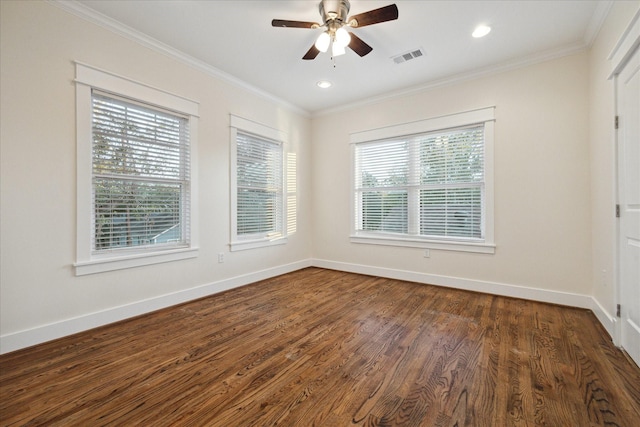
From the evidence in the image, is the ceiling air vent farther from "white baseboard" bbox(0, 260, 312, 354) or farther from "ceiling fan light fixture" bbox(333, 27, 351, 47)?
"white baseboard" bbox(0, 260, 312, 354)

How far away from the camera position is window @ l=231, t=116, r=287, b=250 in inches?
156

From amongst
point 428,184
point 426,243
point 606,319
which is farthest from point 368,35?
point 606,319

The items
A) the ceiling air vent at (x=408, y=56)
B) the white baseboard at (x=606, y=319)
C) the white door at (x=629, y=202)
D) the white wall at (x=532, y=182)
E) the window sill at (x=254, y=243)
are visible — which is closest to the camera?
the white door at (x=629, y=202)

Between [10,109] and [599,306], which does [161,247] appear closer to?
[10,109]

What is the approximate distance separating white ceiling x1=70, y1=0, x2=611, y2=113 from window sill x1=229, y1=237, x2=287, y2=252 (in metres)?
2.31

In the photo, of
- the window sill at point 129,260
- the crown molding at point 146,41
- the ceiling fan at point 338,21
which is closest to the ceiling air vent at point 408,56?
the ceiling fan at point 338,21

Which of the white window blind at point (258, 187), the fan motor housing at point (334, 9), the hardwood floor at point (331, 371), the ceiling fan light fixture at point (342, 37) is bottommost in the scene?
the hardwood floor at point (331, 371)

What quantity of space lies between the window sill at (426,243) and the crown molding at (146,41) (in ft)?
9.24

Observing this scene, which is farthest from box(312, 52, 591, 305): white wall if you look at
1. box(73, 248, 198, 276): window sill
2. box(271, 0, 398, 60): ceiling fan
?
box(73, 248, 198, 276): window sill

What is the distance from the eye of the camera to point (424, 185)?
13.4 ft

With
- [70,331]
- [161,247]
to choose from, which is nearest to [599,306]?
[161,247]

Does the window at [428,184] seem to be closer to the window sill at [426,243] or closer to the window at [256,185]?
the window sill at [426,243]

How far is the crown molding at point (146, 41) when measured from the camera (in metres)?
2.45

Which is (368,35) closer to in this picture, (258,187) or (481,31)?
(481,31)
